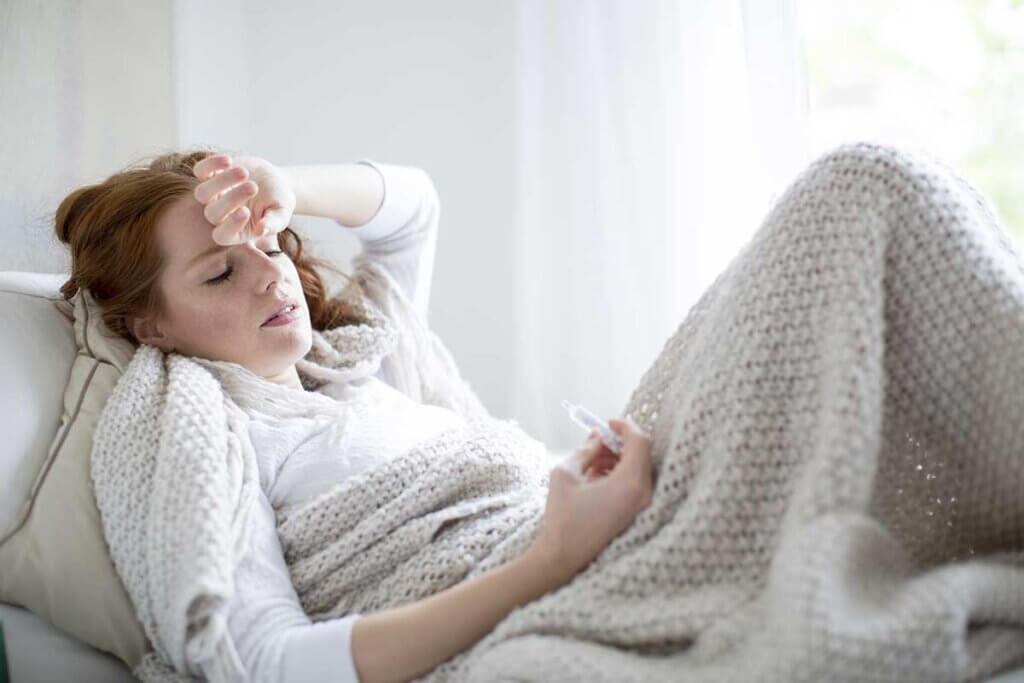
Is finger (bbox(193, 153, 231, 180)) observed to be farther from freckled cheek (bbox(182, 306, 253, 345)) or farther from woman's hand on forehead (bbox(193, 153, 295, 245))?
freckled cheek (bbox(182, 306, 253, 345))

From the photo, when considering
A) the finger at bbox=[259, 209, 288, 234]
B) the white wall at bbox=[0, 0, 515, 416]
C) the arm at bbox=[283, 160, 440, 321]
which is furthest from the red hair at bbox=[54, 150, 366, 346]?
the white wall at bbox=[0, 0, 515, 416]

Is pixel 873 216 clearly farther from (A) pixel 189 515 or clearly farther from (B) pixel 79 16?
(B) pixel 79 16

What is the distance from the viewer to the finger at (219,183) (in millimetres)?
1156

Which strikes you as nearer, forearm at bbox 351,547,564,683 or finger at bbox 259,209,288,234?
forearm at bbox 351,547,564,683

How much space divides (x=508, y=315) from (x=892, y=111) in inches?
53.2

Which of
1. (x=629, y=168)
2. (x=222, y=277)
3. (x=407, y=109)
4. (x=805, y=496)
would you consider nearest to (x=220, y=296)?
(x=222, y=277)

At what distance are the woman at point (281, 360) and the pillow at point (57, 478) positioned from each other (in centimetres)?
8

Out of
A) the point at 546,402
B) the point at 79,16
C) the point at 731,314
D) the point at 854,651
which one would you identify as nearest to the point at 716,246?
the point at 546,402

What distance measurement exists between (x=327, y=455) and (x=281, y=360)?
167mm

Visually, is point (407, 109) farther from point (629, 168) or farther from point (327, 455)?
point (327, 455)

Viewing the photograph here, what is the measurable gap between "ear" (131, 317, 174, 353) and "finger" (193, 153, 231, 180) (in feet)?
0.68

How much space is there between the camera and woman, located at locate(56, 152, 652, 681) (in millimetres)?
902

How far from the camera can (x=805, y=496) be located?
80cm

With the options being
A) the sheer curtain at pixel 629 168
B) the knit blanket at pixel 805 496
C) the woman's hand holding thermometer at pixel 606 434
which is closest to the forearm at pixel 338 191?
the knit blanket at pixel 805 496
